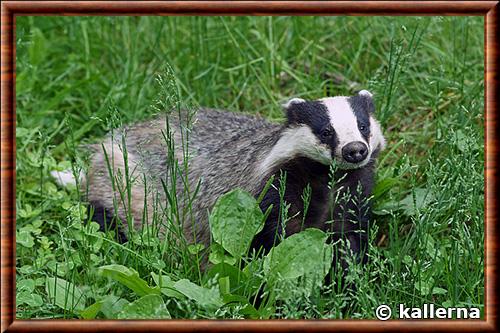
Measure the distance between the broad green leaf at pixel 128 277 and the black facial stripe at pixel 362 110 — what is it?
1094mm

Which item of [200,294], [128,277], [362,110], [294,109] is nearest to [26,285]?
[128,277]

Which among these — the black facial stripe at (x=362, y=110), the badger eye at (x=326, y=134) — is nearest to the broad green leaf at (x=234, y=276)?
the badger eye at (x=326, y=134)

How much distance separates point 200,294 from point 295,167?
2.59ft

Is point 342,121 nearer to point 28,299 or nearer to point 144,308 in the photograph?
point 144,308

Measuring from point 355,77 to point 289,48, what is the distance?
452mm

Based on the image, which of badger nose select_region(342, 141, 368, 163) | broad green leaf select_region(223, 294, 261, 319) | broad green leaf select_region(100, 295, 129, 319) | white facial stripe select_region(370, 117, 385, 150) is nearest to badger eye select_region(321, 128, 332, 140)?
badger nose select_region(342, 141, 368, 163)

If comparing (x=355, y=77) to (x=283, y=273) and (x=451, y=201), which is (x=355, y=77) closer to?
(x=451, y=201)

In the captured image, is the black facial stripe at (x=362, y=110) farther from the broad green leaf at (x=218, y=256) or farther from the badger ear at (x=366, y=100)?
the broad green leaf at (x=218, y=256)

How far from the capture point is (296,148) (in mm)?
3676

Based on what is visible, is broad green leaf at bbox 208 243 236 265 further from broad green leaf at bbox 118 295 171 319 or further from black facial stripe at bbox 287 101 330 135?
black facial stripe at bbox 287 101 330 135

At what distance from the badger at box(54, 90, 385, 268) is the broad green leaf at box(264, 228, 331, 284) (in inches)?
3.6

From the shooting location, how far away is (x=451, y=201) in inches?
141

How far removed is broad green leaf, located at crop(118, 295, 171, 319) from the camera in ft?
10.3

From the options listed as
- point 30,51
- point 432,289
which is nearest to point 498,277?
point 432,289
